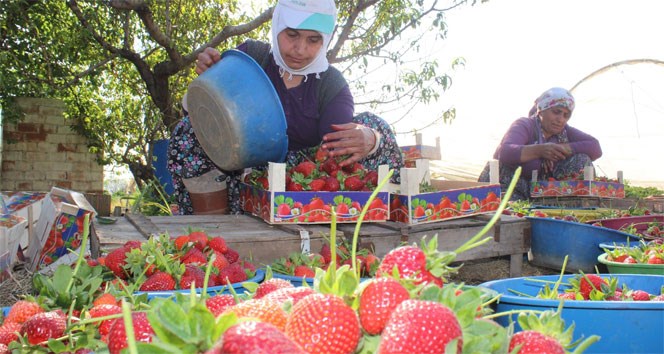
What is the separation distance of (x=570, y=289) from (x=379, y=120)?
4.83ft

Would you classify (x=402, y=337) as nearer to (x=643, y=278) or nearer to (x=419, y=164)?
(x=643, y=278)

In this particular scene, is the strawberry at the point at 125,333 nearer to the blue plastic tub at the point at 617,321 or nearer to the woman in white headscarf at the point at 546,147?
the blue plastic tub at the point at 617,321

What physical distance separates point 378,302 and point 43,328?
1.61 ft

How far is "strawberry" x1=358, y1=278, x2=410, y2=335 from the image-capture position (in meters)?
0.60

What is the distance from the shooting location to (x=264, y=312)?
2.03 feet

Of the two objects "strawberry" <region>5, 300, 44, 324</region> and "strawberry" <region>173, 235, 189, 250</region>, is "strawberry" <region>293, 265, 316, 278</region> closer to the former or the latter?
"strawberry" <region>173, 235, 189, 250</region>

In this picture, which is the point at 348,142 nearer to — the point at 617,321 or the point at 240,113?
the point at 240,113

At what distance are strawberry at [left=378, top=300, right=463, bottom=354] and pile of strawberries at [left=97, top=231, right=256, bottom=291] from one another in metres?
0.67

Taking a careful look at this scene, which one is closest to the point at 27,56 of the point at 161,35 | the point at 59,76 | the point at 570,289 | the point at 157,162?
the point at 59,76

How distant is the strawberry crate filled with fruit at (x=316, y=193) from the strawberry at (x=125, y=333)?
4.82 feet

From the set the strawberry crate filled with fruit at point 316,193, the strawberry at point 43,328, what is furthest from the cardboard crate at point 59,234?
the strawberry at point 43,328

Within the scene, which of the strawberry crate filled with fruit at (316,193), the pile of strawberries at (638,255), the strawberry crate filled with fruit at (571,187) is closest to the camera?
the pile of strawberries at (638,255)

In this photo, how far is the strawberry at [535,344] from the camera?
0.61 meters

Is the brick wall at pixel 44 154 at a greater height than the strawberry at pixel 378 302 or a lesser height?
greater
